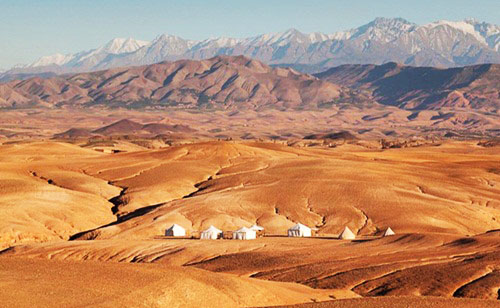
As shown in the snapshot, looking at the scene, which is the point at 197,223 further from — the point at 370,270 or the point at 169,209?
the point at 370,270

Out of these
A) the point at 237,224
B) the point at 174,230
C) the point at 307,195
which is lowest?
the point at 307,195

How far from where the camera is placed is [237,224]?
105 metres

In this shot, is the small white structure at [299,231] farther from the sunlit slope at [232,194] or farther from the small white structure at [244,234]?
the sunlit slope at [232,194]

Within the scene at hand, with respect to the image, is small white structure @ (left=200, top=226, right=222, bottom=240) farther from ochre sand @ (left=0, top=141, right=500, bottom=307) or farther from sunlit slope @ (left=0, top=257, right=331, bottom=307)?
sunlit slope @ (left=0, top=257, right=331, bottom=307)

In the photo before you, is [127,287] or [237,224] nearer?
[127,287]

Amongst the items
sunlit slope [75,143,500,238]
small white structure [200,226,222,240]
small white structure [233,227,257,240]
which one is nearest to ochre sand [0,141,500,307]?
sunlit slope [75,143,500,238]

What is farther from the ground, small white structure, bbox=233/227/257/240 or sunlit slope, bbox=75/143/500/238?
small white structure, bbox=233/227/257/240

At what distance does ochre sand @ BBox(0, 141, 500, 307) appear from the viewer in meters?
55.0

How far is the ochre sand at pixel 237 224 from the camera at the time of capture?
5503 centimetres

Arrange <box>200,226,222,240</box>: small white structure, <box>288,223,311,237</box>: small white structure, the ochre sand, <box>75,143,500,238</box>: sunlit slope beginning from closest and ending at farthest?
1. the ochre sand
2. <box>200,226,222,240</box>: small white structure
3. <box>288,223,311,237</box>: small white structure
4. <box>75,143,500,238</box>: sunlit slope

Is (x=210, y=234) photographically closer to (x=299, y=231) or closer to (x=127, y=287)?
(x=299, y=231)

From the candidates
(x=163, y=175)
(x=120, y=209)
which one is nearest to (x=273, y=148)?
(x=163, y=175)

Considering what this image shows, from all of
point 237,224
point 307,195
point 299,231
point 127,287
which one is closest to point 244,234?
point 299,231

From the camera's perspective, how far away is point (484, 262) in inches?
2729
